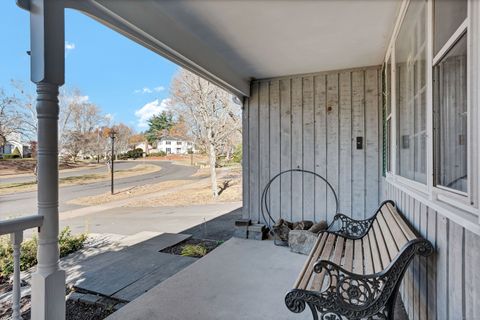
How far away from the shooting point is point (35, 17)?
5.60ft

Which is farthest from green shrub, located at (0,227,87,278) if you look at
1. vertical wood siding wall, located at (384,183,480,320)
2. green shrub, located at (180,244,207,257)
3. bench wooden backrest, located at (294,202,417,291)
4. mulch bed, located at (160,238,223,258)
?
vertical wood siding wall, located at (384,183,480,320)

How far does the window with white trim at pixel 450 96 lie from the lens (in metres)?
1.02

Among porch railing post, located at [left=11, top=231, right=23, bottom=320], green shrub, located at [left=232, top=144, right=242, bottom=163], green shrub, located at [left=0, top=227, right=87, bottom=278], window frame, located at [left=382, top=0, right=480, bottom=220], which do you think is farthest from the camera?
green shrub, located at [left=232, top=144, right=242, bottom=163]

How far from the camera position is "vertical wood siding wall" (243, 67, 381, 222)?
398 cm

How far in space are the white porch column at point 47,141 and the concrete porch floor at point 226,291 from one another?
602mm

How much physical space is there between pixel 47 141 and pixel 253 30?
2097 mm

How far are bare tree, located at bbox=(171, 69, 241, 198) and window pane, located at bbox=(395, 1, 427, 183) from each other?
24.7 feet

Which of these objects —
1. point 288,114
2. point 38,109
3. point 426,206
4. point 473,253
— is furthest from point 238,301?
point 288,114

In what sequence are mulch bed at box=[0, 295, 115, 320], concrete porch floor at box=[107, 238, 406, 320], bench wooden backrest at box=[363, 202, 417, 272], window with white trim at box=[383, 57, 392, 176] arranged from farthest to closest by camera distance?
window with white trim at box=[383, 57, 392, 176], mulch bed at box=[0, 295, 115, 320], concrete porch floor at box=[107, 238, 406, 320], bench wooden backrest at box=[363, 202, 417, 272]

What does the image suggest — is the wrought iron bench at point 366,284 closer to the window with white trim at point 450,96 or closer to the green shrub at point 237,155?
the window with white trim at point 450,96

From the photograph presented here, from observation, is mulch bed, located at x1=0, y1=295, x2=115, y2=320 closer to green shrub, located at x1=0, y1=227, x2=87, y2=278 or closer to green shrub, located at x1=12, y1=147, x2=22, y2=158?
green shrub, located at x1=0, y1=227, x2=87, y2=278

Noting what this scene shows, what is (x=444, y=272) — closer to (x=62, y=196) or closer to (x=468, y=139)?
(x=468, y=139)

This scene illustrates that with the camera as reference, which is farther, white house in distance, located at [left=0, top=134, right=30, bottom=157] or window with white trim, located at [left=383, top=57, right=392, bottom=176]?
white house in distance, located at [left=0, top=134, right=30, bottom=157]

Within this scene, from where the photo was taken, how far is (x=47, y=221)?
5.90ft
